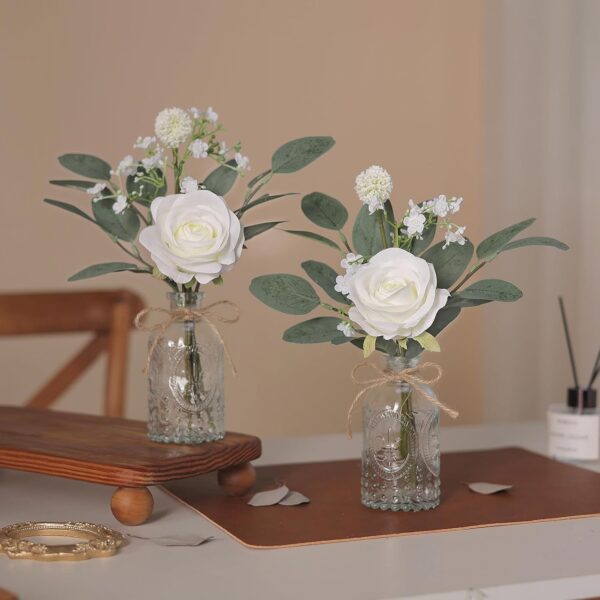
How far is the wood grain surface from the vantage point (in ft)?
3.60

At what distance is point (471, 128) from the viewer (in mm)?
3146

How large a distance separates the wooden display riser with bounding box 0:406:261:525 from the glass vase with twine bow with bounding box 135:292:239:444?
0.02 metres

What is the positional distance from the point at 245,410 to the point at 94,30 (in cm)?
109

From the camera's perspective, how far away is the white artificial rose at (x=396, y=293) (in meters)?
1.08

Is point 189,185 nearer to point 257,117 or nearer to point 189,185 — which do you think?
point 189,185

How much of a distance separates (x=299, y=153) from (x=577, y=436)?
22.6 inches

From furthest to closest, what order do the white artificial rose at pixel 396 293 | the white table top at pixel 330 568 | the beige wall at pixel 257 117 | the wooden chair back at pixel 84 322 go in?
the beige wall at pixel 257 117
the wooden chair back at pixel 84 322
the white artificial rose at pixel 396 293
the white table top at pixel 330 568

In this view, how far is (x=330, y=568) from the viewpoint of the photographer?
0.96 meters

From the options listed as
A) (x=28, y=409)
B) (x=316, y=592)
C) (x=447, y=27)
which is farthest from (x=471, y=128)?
(x=316, y=592)

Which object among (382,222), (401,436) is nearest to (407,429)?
(401,436)

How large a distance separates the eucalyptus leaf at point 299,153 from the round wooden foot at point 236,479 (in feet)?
1.10

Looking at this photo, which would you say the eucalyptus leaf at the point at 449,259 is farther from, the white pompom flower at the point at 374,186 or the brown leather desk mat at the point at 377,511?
the brown leather desk mat at the point at 377,511

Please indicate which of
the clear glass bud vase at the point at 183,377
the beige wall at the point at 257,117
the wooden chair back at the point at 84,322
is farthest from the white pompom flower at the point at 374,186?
the beige wall at the point at 257,117

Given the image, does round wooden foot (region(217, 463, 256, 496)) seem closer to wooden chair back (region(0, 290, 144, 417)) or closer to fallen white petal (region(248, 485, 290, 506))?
fallen white petal (region(248, 485, 290, 506))
